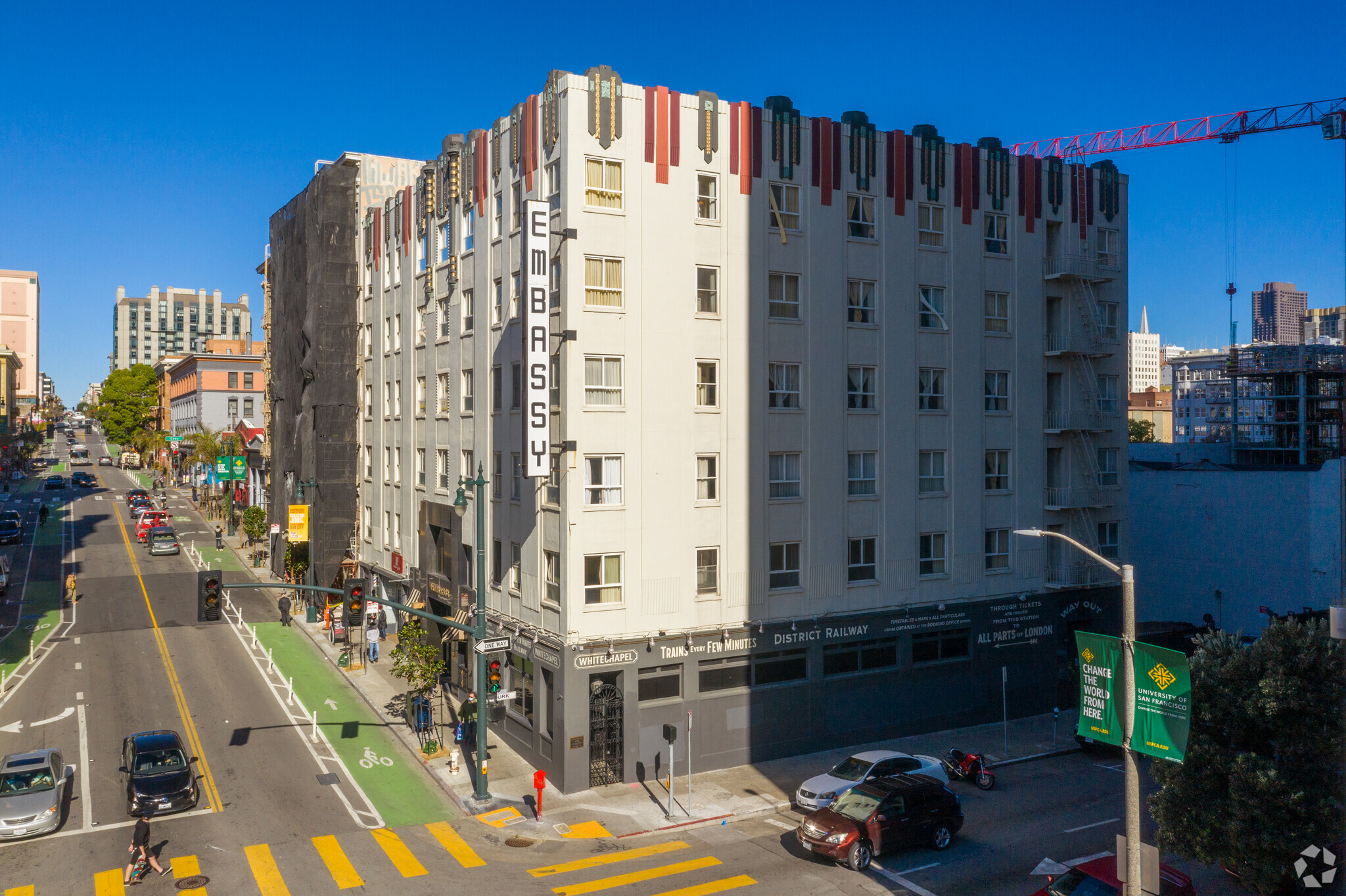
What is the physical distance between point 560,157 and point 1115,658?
808 inches

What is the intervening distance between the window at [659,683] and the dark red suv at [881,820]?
644 centimetres

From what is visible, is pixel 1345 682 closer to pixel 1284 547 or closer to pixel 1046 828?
pixel 1046 828

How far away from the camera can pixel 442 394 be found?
130 ft

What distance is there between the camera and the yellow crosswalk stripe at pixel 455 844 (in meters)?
22.4

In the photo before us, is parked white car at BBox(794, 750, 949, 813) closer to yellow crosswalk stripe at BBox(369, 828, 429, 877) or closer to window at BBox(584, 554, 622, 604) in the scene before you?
window at BBox(584, 554, 622, 604)

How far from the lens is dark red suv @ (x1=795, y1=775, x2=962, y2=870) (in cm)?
2202

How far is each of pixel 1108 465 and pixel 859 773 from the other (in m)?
20.5

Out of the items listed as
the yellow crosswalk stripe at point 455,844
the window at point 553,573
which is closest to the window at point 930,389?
the window at point 553,573

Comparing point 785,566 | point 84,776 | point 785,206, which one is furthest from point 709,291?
point 84,776

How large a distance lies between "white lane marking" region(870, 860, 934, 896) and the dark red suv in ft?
0.90

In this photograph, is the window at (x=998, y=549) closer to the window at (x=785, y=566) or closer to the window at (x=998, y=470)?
the window at (x=998, y=470)

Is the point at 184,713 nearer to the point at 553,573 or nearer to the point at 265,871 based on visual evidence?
the point at 265,871

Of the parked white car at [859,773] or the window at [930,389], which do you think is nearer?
the parked white car at [859,773]

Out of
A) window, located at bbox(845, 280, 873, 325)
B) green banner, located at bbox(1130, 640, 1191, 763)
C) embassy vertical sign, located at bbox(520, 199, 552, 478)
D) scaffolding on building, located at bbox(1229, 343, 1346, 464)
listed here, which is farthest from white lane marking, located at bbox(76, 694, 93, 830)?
scaffolding on building, located at bbox(1229, 343, 1346, 464)
